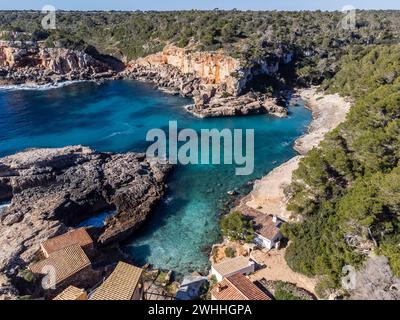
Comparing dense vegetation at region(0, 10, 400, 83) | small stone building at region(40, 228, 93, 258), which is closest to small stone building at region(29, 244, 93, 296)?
small stone building at region(40, 228, 93, 258)

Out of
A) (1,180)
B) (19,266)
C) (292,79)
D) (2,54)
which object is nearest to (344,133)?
(19,266)

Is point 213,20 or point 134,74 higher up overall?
point 213,20

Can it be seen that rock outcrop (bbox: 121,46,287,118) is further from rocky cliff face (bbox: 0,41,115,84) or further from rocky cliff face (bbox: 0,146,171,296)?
rocky cliff face (bbox: 0,146,171,296)

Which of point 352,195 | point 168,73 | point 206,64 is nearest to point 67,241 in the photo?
point 352,195

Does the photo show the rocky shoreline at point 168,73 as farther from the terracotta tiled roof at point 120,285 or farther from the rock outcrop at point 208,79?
the terracotta tiled roof at point 120,285

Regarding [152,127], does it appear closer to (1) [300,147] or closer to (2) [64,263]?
(1) [300,147]

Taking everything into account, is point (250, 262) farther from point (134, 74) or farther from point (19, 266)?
point (134, 74)

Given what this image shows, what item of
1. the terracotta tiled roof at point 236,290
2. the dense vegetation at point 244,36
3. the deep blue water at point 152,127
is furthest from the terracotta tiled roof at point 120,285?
the dense vegetation at point 244,36
